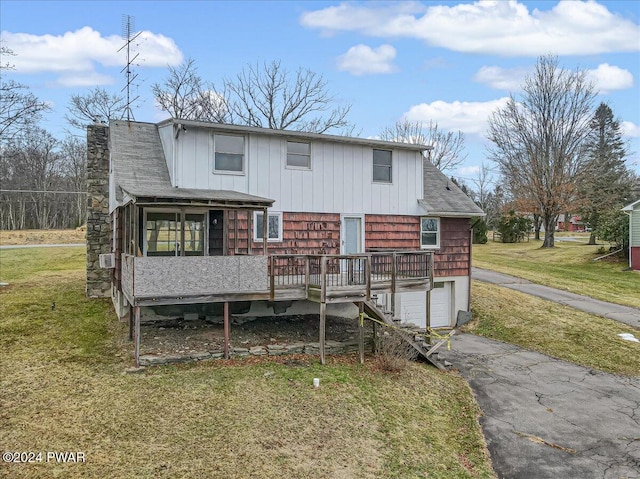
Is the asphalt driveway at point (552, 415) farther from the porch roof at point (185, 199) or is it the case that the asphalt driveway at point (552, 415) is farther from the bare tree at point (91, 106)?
the bare tree at point (91, 106)

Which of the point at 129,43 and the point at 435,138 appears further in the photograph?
the point at 435,138

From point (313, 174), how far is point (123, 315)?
7.17 meters

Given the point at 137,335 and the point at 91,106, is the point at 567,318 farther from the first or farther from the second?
the point at 91,106

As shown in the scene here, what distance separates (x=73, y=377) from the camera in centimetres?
938

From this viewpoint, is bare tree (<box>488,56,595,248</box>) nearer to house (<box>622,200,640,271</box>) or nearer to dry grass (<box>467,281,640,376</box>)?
house (<box>622,200,640,271</box>)

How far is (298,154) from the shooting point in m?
14.2

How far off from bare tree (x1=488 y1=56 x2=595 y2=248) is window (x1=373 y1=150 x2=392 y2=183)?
23500 mm

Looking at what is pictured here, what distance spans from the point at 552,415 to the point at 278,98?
27.0 metres

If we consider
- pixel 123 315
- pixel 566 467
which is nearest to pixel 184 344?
pixel 123 315

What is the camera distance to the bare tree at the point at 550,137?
3400cm

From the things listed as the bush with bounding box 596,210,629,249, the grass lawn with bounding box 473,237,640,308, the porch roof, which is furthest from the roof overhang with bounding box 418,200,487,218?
the bush with bounding box 596,210,629,249

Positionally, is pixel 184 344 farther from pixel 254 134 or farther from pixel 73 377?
pixel 254 134

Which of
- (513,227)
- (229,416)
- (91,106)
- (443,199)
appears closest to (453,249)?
(443,199)

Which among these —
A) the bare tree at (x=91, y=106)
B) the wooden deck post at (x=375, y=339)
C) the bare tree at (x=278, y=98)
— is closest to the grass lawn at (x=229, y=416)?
the wooden deck post at (x=375, y=339)
